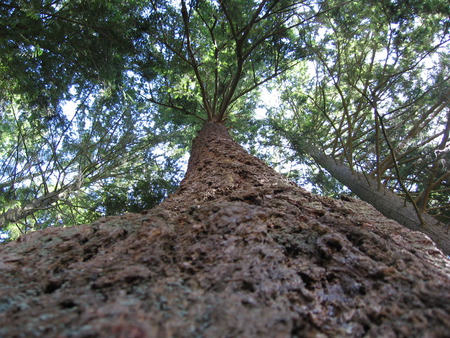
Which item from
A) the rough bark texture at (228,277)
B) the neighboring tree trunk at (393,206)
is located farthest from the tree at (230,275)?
the neighboring tree trunk at (393,206)

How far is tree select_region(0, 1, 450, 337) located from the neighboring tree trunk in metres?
2.14

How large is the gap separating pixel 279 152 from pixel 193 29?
17.1ft

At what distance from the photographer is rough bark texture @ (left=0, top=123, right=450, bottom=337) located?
0.69 m

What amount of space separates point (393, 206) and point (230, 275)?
386 cm

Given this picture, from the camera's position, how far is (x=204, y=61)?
6.68 m

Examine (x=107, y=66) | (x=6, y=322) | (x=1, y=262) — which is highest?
(x=107, y=66)

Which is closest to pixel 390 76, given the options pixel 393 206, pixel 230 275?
pixel 393 206

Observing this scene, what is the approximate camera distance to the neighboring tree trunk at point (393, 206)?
3.12 metres

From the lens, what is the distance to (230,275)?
3.10 feet

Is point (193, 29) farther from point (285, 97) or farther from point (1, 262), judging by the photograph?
point (1, 262)

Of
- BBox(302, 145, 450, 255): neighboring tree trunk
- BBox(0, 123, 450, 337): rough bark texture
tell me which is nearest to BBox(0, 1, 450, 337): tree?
BBox(0, 123, 450, 337): rough bark texture

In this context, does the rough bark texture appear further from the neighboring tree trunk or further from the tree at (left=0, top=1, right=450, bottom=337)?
the neighboring tree trunk

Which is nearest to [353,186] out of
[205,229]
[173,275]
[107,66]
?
[205,229]

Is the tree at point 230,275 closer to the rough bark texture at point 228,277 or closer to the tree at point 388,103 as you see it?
the rough bark texture at point 228,277
